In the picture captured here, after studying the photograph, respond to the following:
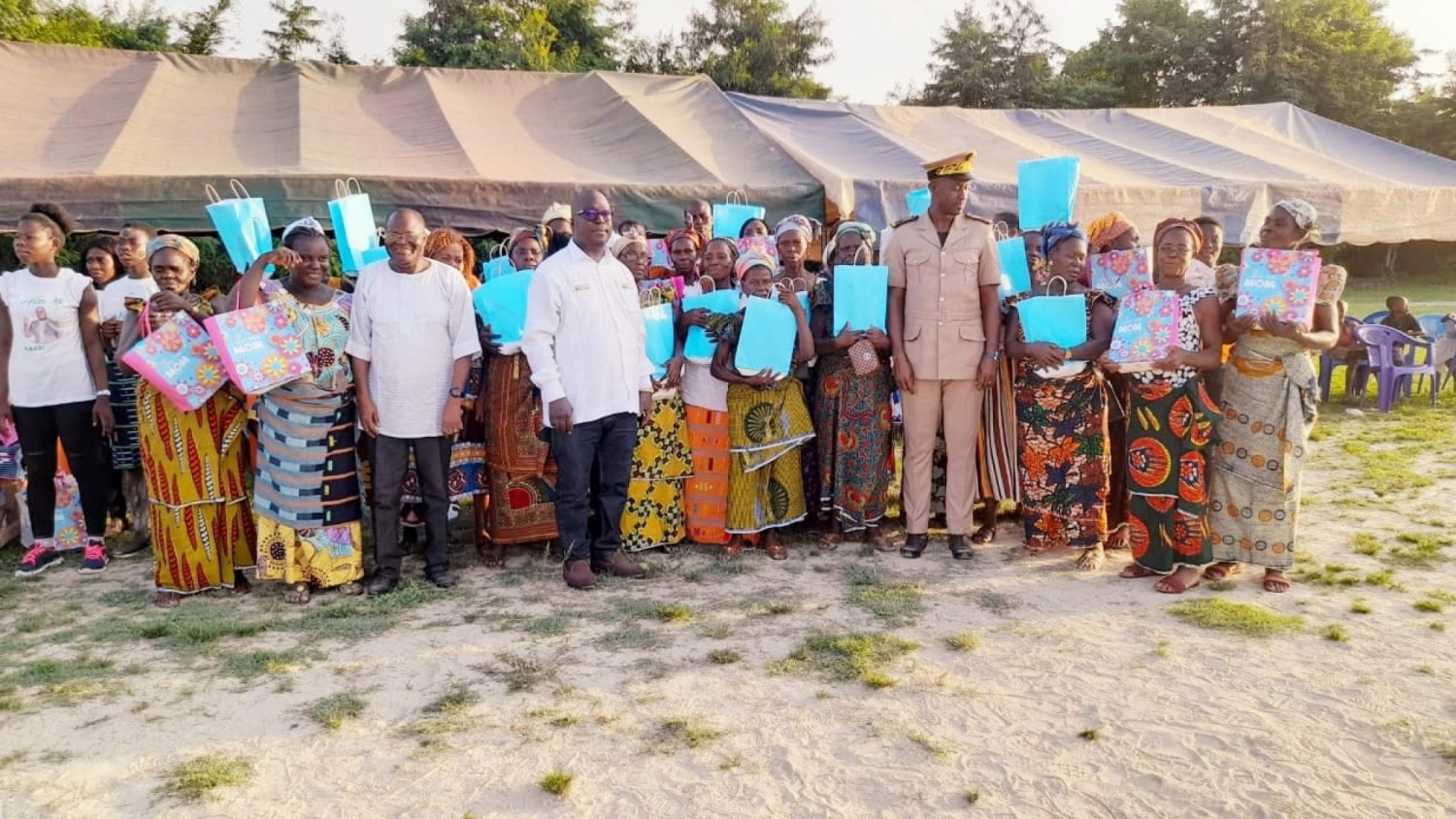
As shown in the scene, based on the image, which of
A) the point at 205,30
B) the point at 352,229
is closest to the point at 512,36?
the point at 205,30

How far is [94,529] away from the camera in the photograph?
4770 millimetres

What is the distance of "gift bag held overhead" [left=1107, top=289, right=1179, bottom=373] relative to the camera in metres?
4.11

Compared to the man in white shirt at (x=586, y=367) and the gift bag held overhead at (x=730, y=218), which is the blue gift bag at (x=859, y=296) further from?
the gift bag held overhead at (x=730, y=218)

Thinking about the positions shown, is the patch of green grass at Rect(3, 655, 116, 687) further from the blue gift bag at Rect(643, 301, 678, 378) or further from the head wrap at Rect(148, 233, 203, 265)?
the blue gift bag at Rect(643, 301, 678, 378)

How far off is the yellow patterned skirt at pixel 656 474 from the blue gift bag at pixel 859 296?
976mm

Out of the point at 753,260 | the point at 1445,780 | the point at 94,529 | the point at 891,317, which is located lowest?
the point at 1445,780

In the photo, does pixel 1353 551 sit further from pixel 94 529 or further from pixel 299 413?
pixel 94 529

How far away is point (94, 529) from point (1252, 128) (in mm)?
13973

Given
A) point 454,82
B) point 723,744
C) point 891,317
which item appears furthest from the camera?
point 454,82

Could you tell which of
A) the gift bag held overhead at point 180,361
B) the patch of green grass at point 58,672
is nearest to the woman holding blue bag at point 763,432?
the gift bag held overhead at point 180,361

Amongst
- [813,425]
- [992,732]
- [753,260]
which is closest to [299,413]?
[753,260]

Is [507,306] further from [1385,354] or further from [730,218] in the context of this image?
[1385,354]

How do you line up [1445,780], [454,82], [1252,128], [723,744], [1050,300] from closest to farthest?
[1445,780], [723,744], [1050,300], [454,82], [1252,128]

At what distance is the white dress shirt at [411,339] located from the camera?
4.07 meters
